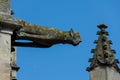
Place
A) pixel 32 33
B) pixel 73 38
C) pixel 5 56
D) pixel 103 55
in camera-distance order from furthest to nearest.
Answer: pixel 103 55
pixel 73 38
pixel 32 33
pixel 5 56

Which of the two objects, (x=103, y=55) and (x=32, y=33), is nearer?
(x=32, y=33)

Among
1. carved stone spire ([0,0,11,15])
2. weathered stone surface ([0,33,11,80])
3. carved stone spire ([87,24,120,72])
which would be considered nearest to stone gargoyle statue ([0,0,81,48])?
carved stone spire ([0,0,11,15])

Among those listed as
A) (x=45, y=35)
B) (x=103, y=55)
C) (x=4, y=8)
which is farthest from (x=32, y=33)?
(x=103, y=55)

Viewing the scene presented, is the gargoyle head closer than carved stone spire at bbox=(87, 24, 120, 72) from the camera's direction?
Yes

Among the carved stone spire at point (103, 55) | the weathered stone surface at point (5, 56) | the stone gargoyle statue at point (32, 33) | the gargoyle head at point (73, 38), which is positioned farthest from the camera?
the carved stone spire at point (103, 55)

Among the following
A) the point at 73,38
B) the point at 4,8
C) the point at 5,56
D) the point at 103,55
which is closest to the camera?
the point at 5,56

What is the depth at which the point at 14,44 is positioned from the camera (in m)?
8.06

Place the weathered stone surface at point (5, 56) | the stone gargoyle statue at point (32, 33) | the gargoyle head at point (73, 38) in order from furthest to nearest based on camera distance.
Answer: the gargoyle head at point (73, 38) < the stone gargoyle statue at point (32, 33) < the weathered stone surface at point (5, 56)

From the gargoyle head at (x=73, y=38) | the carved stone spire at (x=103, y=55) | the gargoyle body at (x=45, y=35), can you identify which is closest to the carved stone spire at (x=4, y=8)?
the gargoyle body at (x=45, y=35)

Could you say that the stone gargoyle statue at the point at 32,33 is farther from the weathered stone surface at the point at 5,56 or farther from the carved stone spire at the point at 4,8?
the weathered stone surface at the point at 5,56

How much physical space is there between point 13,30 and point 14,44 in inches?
17.2

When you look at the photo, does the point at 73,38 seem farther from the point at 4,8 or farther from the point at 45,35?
the point at 4,8

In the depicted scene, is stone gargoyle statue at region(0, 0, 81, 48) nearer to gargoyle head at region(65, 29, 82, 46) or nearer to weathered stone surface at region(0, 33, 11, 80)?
gargoyle head at region(65, 29, 82, 46)

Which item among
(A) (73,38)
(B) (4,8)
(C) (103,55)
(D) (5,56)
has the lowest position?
(D) (5,56)
